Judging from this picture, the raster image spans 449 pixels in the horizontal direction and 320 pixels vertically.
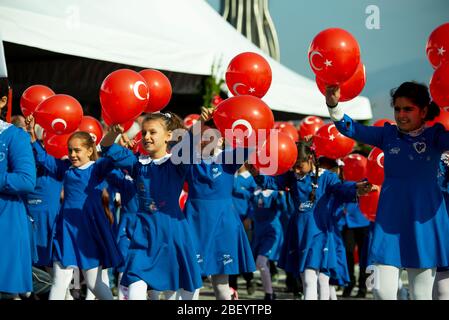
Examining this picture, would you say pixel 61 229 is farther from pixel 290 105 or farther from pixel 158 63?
pixel 290 105

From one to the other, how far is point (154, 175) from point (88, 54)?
16.0ft

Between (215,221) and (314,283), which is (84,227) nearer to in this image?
(215,221)

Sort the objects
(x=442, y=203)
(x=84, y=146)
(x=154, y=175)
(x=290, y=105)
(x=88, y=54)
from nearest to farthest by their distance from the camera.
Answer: (x=442, y=203) < (x=154, y=175) < (x=84, y=146) < (x=88, y=54) < (x=290, y=105)

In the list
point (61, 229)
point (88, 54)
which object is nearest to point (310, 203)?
point (61, 229)

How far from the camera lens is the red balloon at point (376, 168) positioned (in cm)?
675

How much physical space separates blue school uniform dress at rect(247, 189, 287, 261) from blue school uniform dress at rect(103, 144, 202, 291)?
4645 millimetres

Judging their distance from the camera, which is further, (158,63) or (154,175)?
(158,63)

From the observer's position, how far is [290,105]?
12914 millimetres

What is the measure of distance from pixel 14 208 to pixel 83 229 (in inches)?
93.4

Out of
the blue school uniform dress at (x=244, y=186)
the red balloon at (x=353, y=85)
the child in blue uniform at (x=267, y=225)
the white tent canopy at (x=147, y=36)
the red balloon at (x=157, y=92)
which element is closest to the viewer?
the red balloon at (x=353, y=85)

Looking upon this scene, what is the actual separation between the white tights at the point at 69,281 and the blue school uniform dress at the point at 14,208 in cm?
208

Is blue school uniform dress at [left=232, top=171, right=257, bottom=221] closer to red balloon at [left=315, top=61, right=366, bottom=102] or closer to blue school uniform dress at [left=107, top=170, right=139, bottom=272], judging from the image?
blue school uniform dress at [left=107, top=170, right=139, bottom=272]

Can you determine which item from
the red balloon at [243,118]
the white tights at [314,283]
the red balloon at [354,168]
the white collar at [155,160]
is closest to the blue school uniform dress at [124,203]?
the white collar at [155,160]

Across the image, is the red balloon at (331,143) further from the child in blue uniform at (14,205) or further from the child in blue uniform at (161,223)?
the child in blue uniform at (14,205)
